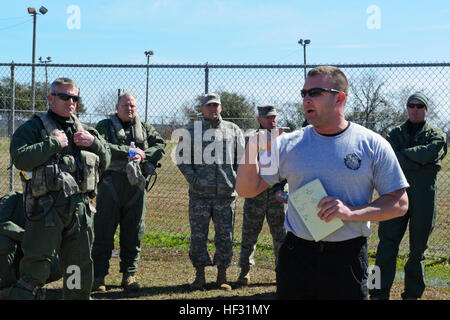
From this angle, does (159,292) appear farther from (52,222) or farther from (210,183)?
(52,222)

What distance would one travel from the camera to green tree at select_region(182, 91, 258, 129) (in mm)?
7570

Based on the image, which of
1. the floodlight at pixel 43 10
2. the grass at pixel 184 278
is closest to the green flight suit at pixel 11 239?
the grass at pixel 184 278

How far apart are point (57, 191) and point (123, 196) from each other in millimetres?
1784

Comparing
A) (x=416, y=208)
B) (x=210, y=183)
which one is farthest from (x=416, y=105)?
(x=210, y=183)

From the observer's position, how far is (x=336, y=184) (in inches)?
112

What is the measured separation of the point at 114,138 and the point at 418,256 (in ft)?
11.9

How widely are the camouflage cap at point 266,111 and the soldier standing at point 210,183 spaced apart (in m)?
0.43

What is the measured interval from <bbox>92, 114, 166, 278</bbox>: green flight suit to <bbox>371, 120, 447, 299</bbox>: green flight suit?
2745 mm

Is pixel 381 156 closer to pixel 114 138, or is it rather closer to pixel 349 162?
pixel 349 162

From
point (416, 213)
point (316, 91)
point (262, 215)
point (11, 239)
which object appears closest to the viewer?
point (316, 91)

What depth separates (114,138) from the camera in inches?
232

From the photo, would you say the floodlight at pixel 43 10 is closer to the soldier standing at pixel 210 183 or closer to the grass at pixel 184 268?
the grass at pixel 184 268

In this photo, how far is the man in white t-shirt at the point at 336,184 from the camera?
2818 millimetres
